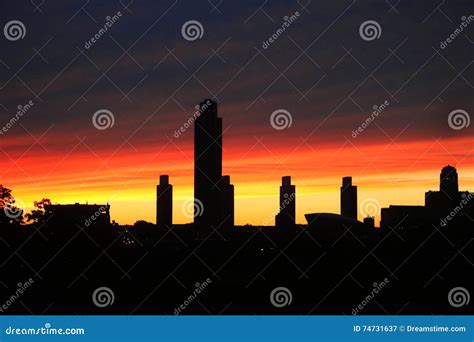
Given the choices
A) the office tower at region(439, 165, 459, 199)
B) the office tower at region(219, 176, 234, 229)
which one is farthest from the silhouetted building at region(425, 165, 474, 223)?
the office tower at region(219, 176, 234, 229)

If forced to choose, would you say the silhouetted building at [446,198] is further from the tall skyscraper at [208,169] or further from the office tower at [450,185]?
the tall skyscraper at [208,169]

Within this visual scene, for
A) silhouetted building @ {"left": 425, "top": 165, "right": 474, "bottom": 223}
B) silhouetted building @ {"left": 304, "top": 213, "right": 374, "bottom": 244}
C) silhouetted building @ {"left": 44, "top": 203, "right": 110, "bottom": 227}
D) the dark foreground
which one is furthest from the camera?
silhouetted building @ {"left": 304, "top": 213, "right": 374, "bottom": 244}

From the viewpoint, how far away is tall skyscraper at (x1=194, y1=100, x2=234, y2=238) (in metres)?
130

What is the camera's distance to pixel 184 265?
226ft

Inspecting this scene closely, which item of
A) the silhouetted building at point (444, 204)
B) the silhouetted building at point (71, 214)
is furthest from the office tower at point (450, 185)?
the silhouetted building at point (71, 214)

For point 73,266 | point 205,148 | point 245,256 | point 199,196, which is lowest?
point 73,266

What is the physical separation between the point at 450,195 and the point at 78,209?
67.1 metres

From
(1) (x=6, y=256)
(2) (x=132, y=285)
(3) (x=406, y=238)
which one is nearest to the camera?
(2) (x=132, y=285)

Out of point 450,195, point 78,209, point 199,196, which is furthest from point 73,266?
point 450,195

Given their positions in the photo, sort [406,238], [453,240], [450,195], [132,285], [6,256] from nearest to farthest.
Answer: [132,285]
[6,256]
[453,240]
[406,238]
[450,195]

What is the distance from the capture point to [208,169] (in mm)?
133125

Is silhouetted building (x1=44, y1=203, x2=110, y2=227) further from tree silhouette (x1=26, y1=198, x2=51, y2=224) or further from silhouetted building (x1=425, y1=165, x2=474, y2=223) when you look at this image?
silhouetted building (x1=425, y1=165, x2=474, y2=223)

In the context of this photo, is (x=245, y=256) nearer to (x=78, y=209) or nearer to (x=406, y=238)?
(x=78, y=209)

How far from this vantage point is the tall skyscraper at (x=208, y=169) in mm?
130000
